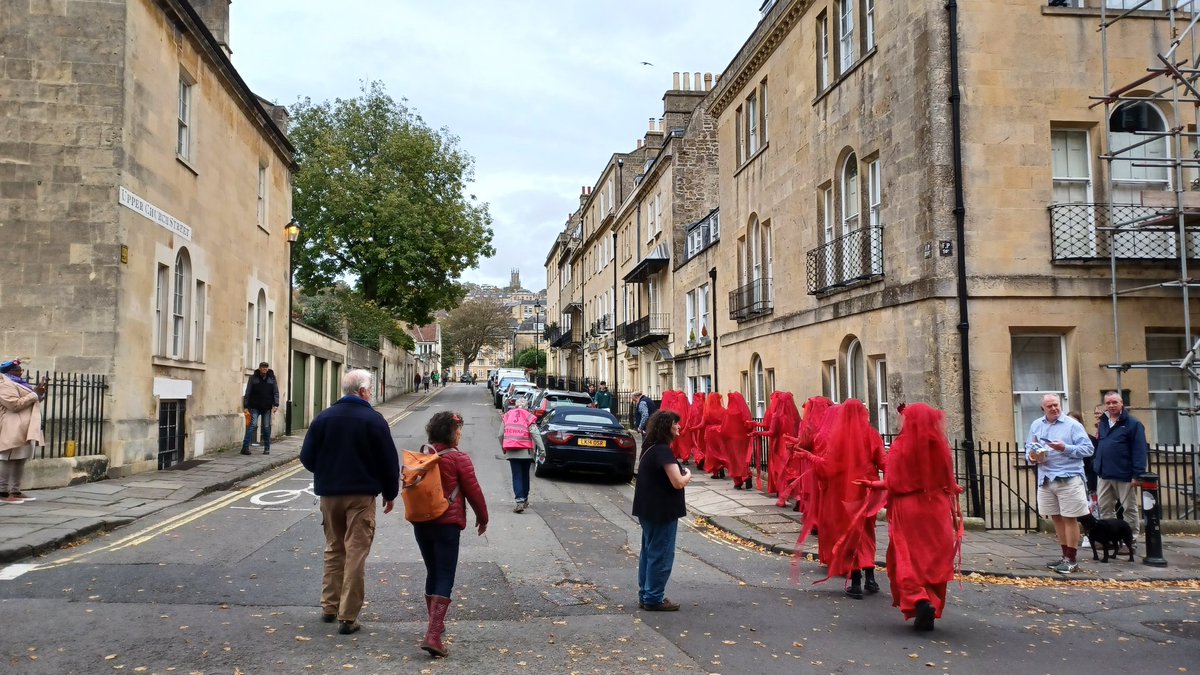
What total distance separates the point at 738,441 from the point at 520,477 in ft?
16.9

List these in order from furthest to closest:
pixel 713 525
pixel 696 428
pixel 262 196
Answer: pixel 262 196
pixel 696 428
pixel 713 525

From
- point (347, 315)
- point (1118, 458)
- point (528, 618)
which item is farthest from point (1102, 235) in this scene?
point (347, 315)

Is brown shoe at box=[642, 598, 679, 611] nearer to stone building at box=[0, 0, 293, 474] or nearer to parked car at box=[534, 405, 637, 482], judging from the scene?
parked car at box=[534, 405, 637, 482]

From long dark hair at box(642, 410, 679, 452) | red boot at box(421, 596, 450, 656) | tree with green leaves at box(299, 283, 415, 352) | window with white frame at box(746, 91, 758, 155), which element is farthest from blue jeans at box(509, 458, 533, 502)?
tree with green leaves at box(299, 283, 415, 352)

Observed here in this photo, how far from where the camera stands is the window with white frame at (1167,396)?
511 inches

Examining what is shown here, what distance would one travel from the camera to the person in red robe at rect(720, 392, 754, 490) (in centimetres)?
1571

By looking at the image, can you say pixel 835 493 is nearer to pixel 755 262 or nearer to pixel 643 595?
pixel 643 595

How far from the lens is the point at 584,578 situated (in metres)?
8.09

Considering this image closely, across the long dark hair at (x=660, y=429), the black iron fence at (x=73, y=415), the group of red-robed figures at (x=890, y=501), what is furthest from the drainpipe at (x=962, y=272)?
the black iron fence at (x=73, y=415)

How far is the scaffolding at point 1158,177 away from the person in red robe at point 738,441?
5.95 m

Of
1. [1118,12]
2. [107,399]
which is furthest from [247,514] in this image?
[1118,12]

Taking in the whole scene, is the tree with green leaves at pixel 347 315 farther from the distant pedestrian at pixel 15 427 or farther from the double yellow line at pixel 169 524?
the distant pedestrian at pixel 15 427

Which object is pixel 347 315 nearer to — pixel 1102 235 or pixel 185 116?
pixel 185 116

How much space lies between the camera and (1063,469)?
29.8 feet
